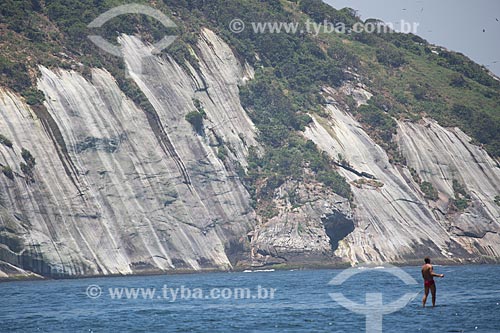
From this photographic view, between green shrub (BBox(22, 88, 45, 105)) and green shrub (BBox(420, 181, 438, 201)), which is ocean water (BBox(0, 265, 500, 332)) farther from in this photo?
green shrub (BBox(420, 181, 438, 201))

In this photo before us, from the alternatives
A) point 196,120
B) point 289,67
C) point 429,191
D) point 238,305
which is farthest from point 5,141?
point 289,67

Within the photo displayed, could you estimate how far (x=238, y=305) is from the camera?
54.4 m

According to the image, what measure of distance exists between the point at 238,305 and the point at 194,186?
4774cm

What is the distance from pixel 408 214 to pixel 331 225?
1002cm

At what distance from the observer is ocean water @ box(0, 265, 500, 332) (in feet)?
142

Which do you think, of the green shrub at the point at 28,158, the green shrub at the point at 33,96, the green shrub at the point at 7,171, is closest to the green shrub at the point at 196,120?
the green shrub at the point at 33,96

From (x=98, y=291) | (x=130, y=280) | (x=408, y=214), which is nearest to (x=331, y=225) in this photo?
(x=408, y=214)

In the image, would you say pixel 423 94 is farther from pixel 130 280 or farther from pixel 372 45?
pixel 130 280

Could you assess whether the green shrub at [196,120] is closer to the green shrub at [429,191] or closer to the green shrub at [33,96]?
the green shrub at [33,96]

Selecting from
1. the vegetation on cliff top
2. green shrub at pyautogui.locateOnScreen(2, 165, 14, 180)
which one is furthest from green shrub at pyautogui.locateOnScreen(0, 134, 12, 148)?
the vegetation on cliff top

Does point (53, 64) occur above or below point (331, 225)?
above

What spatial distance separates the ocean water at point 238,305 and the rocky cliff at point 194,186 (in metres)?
9.25

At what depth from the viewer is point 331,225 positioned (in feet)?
339

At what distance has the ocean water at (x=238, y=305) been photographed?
43.2 metres
